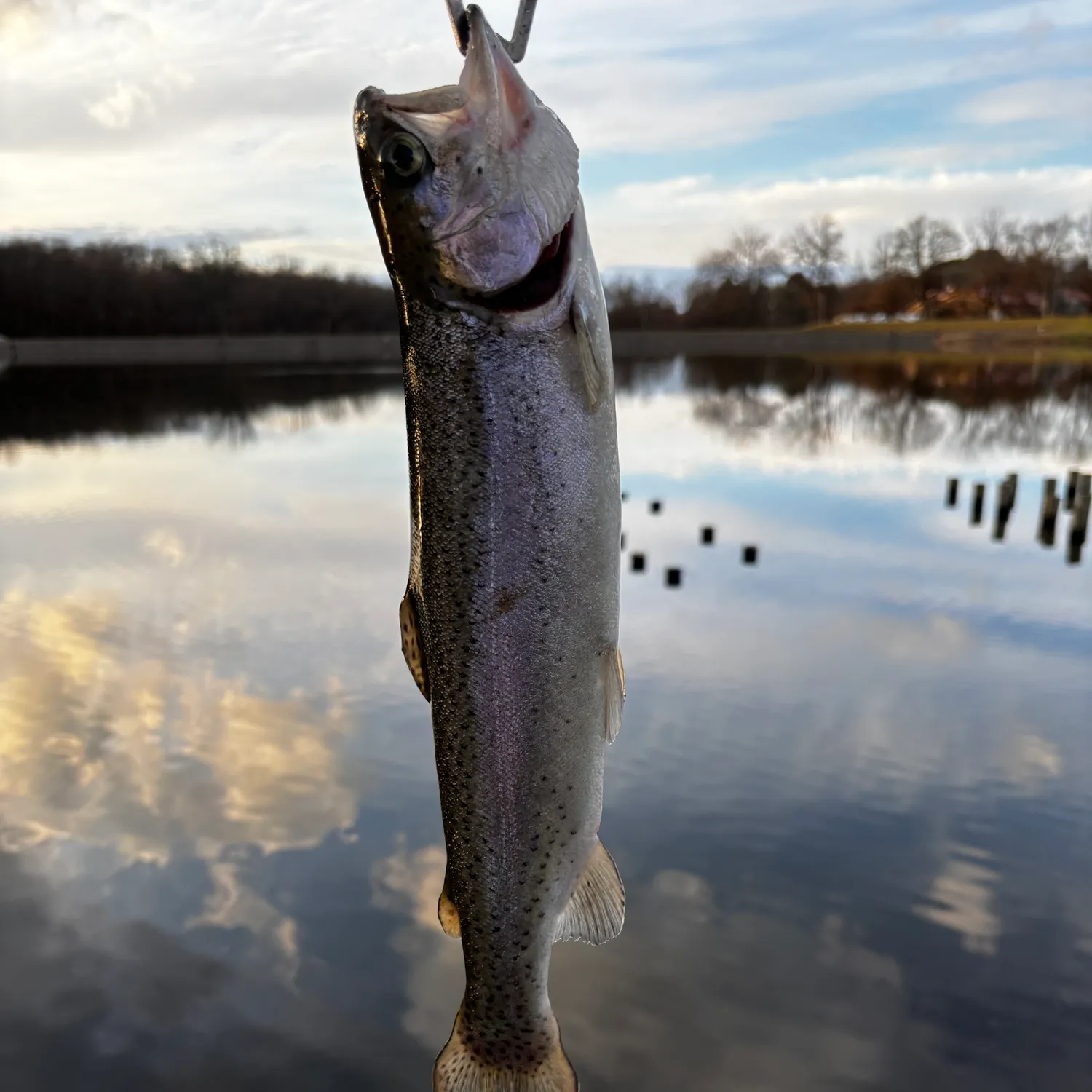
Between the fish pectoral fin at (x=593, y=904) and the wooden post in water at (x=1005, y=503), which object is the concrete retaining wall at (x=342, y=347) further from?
the fish pectoral fin at (x=593, y=904)

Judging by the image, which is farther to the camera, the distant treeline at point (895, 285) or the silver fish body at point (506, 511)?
the distant treeline at point (895, 285)

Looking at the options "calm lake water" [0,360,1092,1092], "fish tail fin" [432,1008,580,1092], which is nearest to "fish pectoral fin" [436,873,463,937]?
"fish tail fin" [432,1008,580,1092]

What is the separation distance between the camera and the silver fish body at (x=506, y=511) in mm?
2500

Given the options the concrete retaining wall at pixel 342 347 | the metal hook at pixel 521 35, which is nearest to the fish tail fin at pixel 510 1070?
the metal hook at pixel 521 35

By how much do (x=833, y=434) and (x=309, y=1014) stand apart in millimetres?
41817

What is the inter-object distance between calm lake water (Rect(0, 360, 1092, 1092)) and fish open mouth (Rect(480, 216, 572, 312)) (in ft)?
21.9

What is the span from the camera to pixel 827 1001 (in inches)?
316

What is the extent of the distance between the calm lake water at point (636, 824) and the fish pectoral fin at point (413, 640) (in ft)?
19.1

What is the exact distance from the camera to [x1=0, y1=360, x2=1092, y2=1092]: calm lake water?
7.82 metres

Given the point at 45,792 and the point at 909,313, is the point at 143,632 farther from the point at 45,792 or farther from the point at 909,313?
the point at 909,313

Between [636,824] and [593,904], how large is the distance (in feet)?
24.9

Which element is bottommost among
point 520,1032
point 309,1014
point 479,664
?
point 309,1014

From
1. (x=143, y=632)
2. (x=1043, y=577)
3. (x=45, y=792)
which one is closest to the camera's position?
(x=45, y=792)

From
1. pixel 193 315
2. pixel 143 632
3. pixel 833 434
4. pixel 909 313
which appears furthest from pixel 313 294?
pixel 143 632
